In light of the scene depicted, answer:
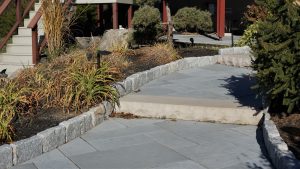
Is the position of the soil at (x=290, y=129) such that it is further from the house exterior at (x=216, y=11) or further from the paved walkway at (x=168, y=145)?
the house exterior at (x=216, y=11)

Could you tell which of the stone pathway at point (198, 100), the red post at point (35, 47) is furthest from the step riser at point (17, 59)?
the stone pathway at point (198, 100)

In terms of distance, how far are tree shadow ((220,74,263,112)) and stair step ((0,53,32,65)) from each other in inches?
193

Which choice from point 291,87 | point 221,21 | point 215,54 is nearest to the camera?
point 291,87

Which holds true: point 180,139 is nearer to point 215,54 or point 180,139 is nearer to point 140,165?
point 140,165

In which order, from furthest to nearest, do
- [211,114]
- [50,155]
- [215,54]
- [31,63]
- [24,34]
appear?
[215,54] → [24,34] → [31,63] → [211,114] → [50,155]

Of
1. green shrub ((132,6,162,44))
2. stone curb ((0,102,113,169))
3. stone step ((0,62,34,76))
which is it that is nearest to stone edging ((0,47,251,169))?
stone curb ((0,102,113,169))

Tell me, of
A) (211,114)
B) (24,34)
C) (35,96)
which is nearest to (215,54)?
(24,34)

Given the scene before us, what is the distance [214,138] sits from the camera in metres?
6.58

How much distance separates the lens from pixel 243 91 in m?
9.09

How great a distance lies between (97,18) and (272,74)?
48.2ft

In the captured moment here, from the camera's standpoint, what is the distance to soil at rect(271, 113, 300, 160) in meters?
5.70

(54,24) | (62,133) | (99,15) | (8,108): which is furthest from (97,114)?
(99,15)

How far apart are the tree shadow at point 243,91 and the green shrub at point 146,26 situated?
3.92 metres

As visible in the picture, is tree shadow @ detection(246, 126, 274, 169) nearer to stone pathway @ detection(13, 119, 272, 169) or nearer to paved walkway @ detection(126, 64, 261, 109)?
stone pathway @ detection(13, 119, 272, 169)
